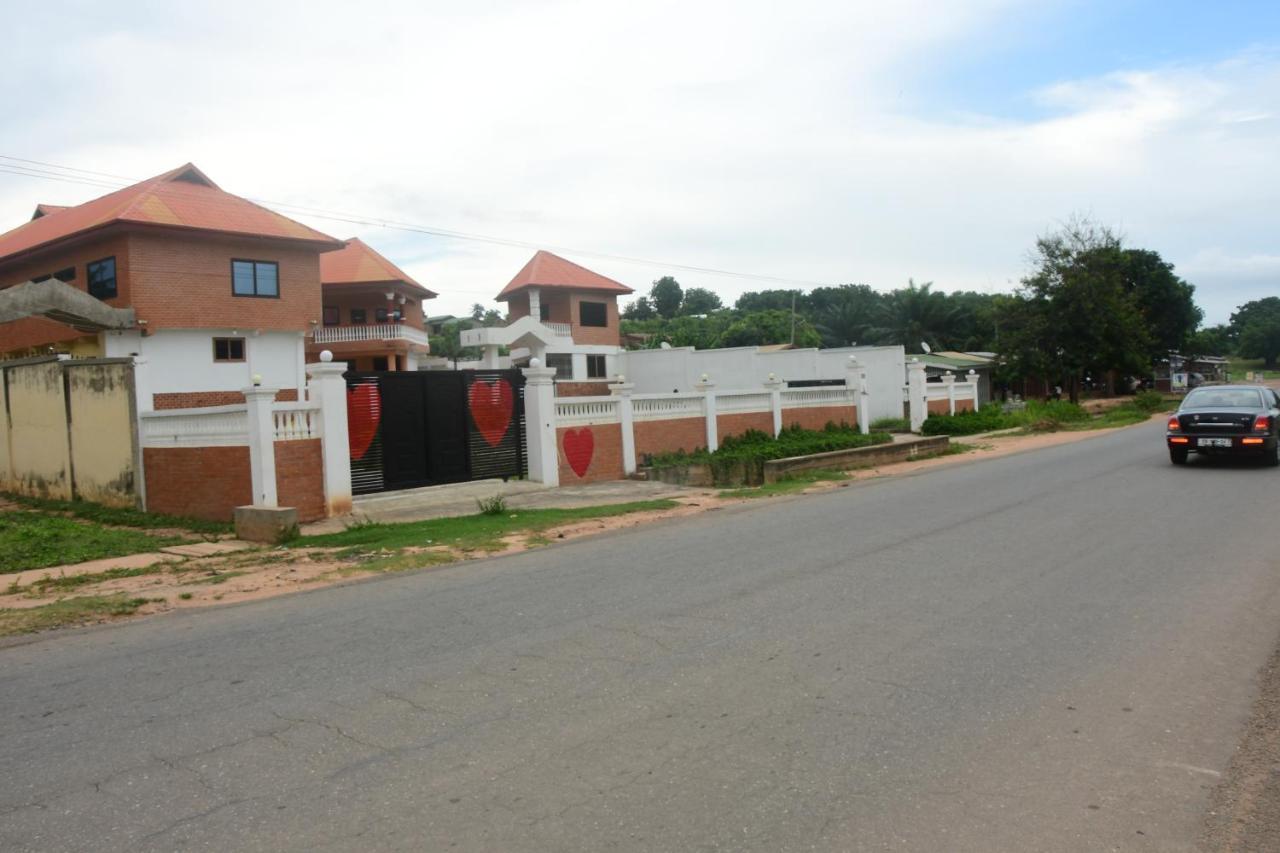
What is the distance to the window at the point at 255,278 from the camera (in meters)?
30.8

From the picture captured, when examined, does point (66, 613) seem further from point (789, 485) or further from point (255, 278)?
point (255, 278)

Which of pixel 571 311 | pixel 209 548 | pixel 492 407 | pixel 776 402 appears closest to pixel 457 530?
pixel 209 548

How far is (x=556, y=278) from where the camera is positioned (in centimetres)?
4659

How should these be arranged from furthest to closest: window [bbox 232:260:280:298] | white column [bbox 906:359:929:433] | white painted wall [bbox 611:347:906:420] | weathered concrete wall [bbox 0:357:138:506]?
white painted wall [bbox 611:347:906:420]
white column [bbox 906:359:929:433]
window [bbox 232:260:280:298]
weathered concrete wall [bbox 0:357:138:506]

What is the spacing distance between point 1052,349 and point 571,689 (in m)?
43.5

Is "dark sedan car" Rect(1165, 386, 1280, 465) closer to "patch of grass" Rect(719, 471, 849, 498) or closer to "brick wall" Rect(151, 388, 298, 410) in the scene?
"patch of grass" Rect(719, 471, 849, 498)

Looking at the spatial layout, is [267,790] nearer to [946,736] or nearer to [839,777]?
[839,777]

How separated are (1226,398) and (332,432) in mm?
16086

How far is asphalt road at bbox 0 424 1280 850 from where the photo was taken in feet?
12.5

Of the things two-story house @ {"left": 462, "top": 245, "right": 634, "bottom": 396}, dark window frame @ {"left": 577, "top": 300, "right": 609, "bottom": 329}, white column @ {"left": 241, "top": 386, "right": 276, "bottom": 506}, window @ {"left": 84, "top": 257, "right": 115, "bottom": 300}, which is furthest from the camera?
dark window frame @ {"left": 577, "top": 300, "right": 609, "bottom": 329}

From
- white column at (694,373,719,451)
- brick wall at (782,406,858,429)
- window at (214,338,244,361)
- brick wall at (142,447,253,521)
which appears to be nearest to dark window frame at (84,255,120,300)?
window at (214,338,244,361)

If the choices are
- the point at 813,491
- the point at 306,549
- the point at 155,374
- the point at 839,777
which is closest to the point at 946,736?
the point at 839,777

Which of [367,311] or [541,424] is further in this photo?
[367,311]

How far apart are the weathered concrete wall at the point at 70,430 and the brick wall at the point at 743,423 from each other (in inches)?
469
